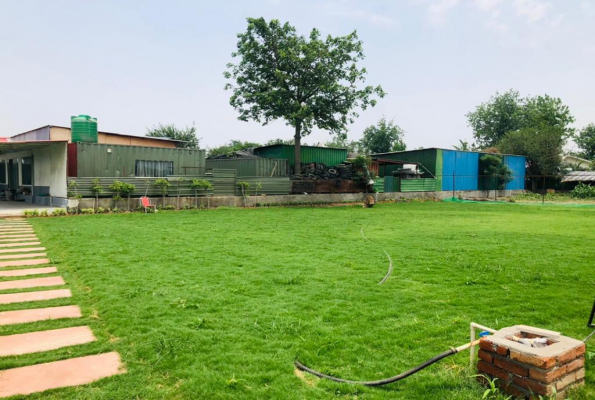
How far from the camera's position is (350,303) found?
159 inches

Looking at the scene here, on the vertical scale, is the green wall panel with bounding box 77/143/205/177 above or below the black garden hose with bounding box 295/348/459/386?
above

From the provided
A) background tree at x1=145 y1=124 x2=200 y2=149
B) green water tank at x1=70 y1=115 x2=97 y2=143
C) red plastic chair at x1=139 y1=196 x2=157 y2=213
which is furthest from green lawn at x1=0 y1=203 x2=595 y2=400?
background tree at x1=145 y1=124 x2=200 y2=149

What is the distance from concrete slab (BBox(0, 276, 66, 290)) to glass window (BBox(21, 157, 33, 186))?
1565cm

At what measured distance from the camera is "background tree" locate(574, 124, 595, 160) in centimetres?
4853

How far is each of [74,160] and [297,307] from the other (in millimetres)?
14056

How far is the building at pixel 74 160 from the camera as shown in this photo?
14711 mm

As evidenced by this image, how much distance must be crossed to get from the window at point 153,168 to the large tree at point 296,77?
6.65m

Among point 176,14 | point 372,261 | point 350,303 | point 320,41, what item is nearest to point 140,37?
point 176,14

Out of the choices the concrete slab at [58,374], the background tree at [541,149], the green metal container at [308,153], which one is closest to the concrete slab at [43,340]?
the concrete slab at [58,374]

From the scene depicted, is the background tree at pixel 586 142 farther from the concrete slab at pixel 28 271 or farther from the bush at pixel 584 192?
the concrete slab at pixel 28 271

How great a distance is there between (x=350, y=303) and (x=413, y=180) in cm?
2330

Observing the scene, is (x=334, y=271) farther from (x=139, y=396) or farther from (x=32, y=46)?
(x=32, y=46)

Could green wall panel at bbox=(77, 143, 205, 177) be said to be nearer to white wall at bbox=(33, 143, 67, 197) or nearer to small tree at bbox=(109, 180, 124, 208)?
white wall at bbox=(33, 143, 67, 197)

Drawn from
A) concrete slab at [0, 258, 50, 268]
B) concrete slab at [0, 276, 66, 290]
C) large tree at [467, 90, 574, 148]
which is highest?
large tree at [467, 90, 574, 148]
